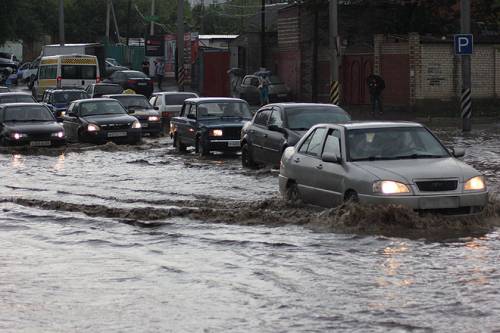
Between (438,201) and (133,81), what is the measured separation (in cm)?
4768

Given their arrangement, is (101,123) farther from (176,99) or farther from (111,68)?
(111,68)

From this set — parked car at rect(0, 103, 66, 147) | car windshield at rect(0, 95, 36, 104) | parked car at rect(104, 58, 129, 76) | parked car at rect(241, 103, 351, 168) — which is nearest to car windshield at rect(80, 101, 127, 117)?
parked car at rect(0, 103, 66, 147)

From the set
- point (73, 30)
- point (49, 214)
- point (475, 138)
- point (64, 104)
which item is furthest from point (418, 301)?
point (73, 30)

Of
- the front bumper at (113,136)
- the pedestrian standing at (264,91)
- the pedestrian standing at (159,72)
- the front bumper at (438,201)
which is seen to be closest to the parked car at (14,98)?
the front bumper at (113,136)

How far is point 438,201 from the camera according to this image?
44.7 ft

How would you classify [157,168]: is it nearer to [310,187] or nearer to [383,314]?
[310,187]

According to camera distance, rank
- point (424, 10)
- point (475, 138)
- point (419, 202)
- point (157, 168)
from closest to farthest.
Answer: point (419, 202)
point (157, 168)
point (475, 138)
point (424, 10)

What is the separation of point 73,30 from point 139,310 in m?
104

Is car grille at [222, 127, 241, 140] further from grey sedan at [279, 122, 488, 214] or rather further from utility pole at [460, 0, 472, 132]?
grey sedan at [279, 122, 488, 214]

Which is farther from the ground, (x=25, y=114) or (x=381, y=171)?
(x=25, y=114)

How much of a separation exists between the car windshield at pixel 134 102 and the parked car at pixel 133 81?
860 inches

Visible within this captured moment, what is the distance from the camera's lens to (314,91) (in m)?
52.8

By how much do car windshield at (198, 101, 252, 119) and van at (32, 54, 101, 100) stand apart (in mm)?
25703

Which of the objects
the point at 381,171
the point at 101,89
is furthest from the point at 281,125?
the point at 101,89
